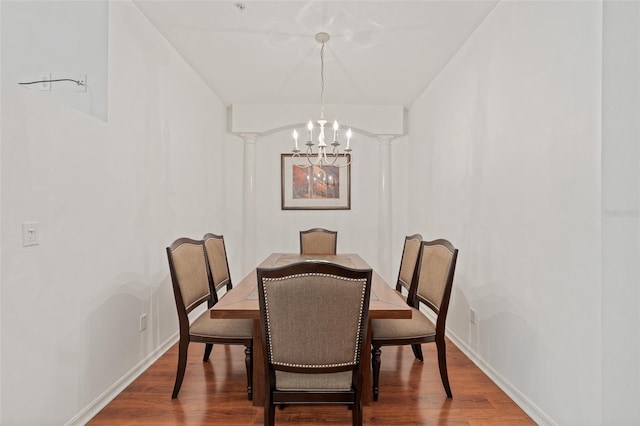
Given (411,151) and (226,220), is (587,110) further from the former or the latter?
(226,220)

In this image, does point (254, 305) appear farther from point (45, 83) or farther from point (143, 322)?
point (45, 83)

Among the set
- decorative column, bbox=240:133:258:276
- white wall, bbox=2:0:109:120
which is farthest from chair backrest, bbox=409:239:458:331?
decorative column, bbox=240:133:258:276

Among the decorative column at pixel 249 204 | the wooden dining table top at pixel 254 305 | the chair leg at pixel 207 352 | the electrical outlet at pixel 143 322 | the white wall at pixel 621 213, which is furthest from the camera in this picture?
the decorative column at pixel 249 204

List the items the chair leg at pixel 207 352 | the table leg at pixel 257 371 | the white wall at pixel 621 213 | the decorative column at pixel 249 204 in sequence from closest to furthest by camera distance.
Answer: the white wall at pixel 621 213, the table leg at pixel 257 371, the chair leg at pixel 207 352, the decorative column at pixel 249 204

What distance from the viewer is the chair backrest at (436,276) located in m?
2.09

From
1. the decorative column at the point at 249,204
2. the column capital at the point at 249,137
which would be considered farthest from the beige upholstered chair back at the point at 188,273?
the column capital at the point at 249,137

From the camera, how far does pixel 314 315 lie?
1448mm

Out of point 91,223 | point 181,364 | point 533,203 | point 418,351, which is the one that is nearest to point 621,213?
point 533,203

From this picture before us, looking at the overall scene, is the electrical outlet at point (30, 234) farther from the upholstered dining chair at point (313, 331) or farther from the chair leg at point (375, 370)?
the chair leg at point (375, 370)

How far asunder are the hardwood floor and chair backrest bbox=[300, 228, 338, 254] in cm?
151

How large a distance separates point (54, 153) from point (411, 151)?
3.88 metres

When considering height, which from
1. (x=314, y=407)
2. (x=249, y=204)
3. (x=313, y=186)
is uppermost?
(x=313, y=186)

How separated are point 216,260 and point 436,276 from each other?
5.69 ft

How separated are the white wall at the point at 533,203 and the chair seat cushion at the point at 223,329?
5.53ft
